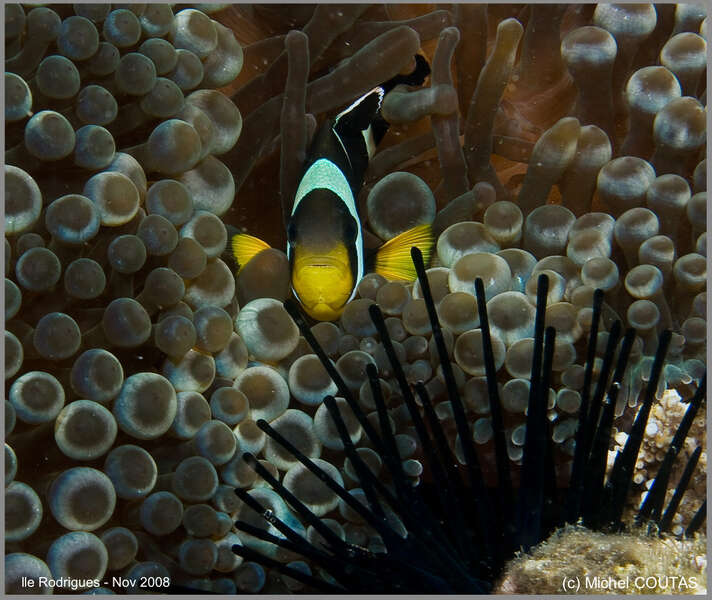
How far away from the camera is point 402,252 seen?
1730 mm

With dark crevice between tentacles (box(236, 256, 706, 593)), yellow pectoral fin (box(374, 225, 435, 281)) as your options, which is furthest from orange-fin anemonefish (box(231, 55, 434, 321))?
dark crevice between tentacles (box(236, 256, 706, 593))

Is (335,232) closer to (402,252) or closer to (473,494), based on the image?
(402,252)

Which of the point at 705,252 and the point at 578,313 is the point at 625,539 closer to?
the point at 578,313

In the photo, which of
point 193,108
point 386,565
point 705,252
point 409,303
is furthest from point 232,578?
point 705,252

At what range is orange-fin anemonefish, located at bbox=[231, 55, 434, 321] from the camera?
1.63m

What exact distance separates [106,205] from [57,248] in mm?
129

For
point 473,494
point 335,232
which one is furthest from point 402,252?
point 473,494

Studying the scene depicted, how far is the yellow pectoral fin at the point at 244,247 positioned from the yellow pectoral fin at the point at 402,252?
0.31m

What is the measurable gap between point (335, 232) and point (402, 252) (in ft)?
0.61

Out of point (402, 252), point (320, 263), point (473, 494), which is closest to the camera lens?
point (473, 494)

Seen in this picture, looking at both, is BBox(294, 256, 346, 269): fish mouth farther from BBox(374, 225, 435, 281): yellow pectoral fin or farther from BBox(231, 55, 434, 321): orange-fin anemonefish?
BBox(374, 225, 435, 281): yellow pectoral fin

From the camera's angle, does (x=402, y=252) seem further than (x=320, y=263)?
Yes

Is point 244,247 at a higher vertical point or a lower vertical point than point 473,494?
lower

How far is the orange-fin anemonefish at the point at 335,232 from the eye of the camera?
5.34ft
